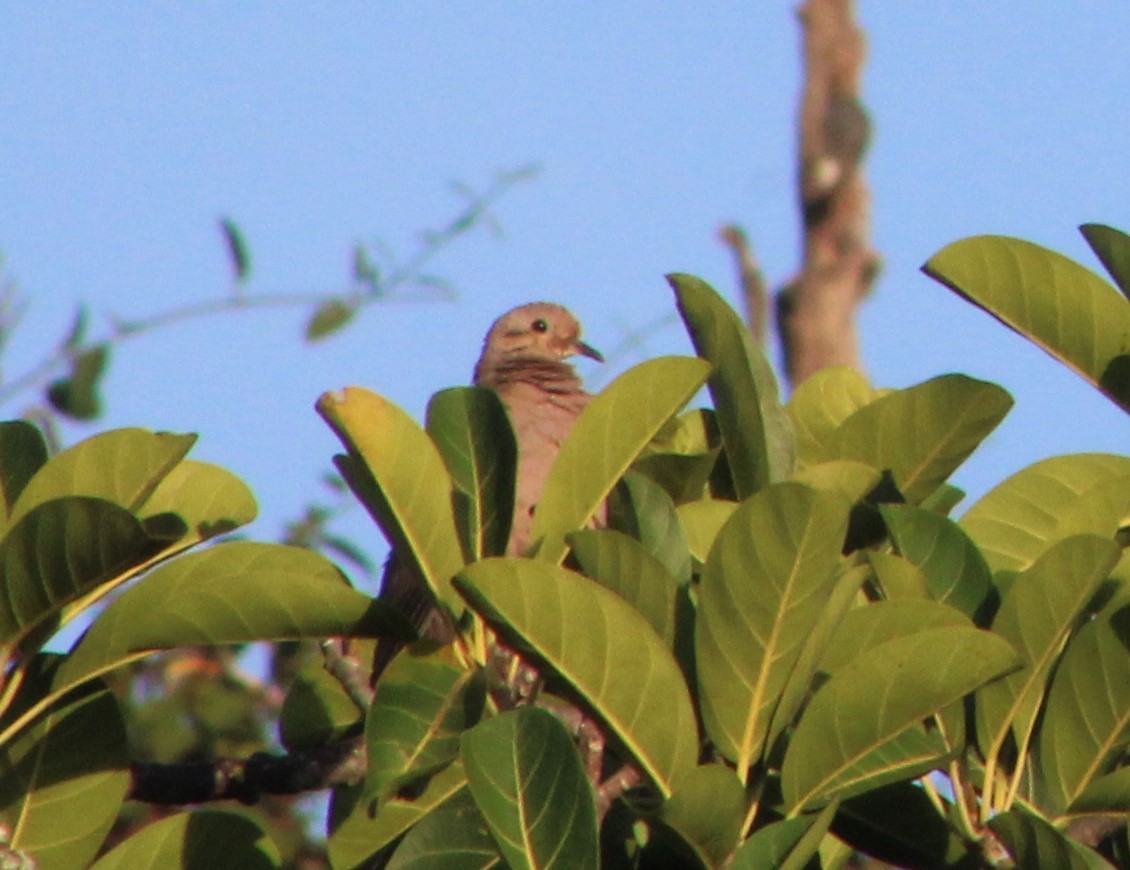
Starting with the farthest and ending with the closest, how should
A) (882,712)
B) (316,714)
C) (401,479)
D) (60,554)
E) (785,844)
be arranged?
1. (316,714)
2. (401,479)
3. (60,554)
4. (882,712)
5. (785,844)

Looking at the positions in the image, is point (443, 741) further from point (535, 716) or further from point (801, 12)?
point (801, 12)

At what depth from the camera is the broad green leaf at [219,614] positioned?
193cm

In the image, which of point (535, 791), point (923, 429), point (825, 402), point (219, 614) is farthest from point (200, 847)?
point (825, 402)

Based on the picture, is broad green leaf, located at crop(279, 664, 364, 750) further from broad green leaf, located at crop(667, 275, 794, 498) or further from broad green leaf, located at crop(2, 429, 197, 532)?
broad green leaf, located at crop(667, 275, 794, 498)

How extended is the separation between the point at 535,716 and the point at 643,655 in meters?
0.16

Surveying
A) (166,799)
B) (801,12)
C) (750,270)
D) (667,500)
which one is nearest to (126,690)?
(166,799)

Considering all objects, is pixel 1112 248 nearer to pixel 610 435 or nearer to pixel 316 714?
pixel 610 435

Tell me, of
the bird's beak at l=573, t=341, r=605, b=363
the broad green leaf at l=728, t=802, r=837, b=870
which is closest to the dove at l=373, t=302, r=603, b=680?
the bird's beak at l=573, t=341, r=605, b=363

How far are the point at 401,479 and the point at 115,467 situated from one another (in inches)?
12.9

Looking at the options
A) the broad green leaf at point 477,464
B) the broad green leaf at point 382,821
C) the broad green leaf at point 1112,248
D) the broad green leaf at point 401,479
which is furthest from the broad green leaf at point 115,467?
the broad green leaf at point 1112,248

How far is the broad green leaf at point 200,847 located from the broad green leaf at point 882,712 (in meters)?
0.59

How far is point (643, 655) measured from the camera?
6.07 ft

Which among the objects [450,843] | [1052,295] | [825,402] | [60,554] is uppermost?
[1052,295]

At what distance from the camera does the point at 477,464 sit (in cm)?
212
